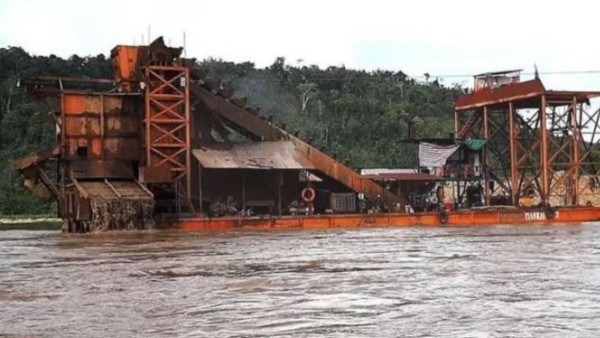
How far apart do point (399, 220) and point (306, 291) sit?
2229 cm

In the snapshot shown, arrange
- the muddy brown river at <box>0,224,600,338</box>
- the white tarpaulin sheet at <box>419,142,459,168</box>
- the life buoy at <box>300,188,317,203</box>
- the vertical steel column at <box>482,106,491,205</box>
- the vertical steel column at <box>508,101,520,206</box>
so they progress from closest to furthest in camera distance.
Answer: the muddy brown river at <box>0,224,600,338</box>, the life buoy at <box>300,188,317,203</box>, the vertical steel column at <box>508,101,520,206</box>, the white tarpaulin sheet at <box>419,142,459,168</box>, the vertical steel column at <box>482,106,491,205</box>

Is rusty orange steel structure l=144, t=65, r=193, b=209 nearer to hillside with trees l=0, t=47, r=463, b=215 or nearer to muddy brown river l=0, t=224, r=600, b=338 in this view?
muddy brown river l=0, t=224, r=600, b=338

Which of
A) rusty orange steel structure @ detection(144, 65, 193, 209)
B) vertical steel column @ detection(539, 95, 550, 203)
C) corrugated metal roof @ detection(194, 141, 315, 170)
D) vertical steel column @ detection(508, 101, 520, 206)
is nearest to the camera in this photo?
rusty orange steel structure @ detection(144, 65, 193, 209)

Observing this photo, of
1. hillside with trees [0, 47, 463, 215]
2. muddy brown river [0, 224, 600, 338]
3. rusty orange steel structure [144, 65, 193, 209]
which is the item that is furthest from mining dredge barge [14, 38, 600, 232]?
hillside with trees [0, 47, 463, 215]

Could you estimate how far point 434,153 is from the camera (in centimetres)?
3872

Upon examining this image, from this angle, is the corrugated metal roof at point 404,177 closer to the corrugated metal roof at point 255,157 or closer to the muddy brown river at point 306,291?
the corrugated metal roof at point 255,157

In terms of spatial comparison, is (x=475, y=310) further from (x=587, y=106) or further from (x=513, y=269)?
(x=587, y=106)

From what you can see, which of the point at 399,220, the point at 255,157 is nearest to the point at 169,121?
the point at 255,157

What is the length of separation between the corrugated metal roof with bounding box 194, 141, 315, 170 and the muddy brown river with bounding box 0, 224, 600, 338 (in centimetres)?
1282

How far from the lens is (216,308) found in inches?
352

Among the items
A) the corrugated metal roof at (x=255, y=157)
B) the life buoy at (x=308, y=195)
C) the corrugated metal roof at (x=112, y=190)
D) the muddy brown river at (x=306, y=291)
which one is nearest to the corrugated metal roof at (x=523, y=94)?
the corrugated metal roof at (x=255, y=157)

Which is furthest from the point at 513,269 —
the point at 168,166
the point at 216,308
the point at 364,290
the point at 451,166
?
the point at 451,166

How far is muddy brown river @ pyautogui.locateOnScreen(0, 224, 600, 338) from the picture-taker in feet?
25.2

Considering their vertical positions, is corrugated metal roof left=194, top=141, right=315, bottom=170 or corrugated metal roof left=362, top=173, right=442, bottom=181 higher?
corrugated metal roof left=194, top=141, right=315, bottom=170
